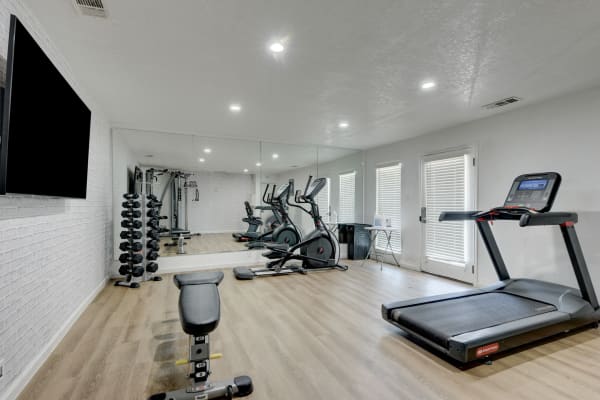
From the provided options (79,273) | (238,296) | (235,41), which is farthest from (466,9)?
(79,273)

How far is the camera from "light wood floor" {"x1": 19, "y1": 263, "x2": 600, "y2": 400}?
1924 mm

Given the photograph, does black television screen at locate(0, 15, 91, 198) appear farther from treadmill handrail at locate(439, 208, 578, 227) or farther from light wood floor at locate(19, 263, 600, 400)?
treadmill handrail at locate(439, 208, 578, 227)

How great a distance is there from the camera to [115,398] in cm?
183

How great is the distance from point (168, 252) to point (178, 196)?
1.09m

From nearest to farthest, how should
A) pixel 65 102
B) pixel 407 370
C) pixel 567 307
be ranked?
1. pixel 407 370
2. pixel 65 102
3. pixel 567 307

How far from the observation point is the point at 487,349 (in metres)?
2.20

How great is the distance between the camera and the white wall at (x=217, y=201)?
5.81 metres

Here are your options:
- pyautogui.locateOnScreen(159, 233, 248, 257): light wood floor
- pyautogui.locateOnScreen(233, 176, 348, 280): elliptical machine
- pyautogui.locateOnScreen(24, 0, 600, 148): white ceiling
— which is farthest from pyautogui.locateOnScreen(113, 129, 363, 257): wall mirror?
pyautogui.locateOnScreen(24, 0, 600, 148): white ceiling

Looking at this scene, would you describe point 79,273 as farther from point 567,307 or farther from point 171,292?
point 567,307

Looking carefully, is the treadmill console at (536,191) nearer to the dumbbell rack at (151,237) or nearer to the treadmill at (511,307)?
the treadmill at (511,307)

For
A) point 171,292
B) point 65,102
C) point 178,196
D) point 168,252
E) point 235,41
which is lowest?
point 171,292

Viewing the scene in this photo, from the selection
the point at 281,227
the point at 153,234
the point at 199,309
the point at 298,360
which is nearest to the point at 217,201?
the point at 281,227

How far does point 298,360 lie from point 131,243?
10.7 feet

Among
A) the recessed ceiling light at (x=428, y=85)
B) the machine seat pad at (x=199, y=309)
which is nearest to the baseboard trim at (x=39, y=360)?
the machine seat pad at (x=199, y=309)
